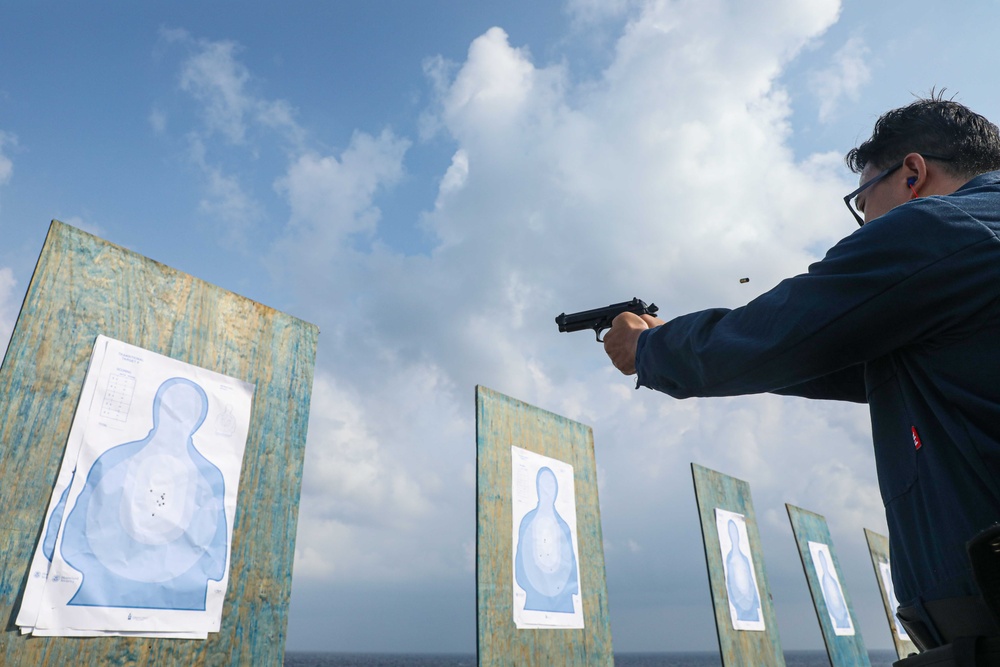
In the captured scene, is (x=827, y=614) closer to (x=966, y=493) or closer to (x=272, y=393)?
(x=272, y=393)

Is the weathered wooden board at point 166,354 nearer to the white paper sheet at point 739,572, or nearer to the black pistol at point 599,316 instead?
the black pistol at point 599,316

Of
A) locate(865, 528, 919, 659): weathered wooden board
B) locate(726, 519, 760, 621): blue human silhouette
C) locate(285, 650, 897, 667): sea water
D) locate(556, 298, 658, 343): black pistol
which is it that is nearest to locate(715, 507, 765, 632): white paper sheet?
locate(726, 519, 760, 621): blue human silhouette

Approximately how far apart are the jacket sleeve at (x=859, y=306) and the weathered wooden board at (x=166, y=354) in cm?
211

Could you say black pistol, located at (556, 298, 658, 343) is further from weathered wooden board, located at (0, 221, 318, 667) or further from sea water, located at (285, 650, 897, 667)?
sea water, located at (285, 650, 897, 667)

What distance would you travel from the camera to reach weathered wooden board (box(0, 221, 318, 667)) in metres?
2.04

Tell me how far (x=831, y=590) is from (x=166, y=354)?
7.90m

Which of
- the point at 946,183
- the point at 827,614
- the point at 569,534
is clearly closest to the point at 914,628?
the point at 946,183

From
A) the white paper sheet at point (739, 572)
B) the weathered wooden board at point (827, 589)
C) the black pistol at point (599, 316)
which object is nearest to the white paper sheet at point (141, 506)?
the black pistol at point (599, 316)

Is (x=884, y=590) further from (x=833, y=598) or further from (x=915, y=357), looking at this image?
(x=915, y=357)

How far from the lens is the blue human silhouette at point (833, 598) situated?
7367 millimetres

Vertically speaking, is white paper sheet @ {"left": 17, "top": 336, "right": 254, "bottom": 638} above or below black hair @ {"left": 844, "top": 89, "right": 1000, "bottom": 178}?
below

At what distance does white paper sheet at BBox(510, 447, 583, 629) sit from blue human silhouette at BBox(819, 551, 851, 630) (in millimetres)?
4706

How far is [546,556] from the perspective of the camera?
13.2 ft

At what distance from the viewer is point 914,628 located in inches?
37.1
